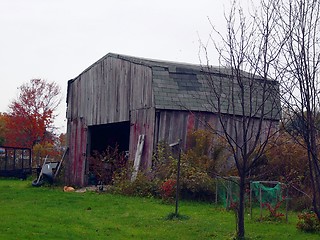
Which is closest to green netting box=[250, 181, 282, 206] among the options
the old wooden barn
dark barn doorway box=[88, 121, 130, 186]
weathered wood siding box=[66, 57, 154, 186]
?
the old wooden barn

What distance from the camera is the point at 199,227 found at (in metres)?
11.9

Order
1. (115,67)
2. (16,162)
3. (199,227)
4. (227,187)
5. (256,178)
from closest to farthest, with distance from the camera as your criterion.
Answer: (199,227), (227,187), (256,178), (115,67), (16,162)

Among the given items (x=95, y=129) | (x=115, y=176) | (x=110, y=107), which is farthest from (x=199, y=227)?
(x=95, y=129)

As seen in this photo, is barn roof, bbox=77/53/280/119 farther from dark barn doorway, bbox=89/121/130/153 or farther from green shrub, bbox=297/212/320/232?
green shrub, bbox=297/212/320/232

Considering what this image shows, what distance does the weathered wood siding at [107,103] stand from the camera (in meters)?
21.5

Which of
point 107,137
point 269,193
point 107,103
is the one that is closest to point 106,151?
point 107,103

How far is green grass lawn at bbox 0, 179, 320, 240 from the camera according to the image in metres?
10.8

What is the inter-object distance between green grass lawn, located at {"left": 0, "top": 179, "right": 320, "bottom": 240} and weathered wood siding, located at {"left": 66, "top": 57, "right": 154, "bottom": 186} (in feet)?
16.9

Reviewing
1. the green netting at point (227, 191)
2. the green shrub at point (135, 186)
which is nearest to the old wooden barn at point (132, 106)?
the green shrub at point (135, 186)

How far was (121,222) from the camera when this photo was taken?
12750 mm

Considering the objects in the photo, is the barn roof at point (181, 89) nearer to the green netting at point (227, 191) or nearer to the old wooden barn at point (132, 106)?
the old wooden barn at point (132, 106)

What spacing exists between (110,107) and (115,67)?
1785 millimetres

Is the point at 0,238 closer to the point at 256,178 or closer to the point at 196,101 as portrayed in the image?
the point at 256,178

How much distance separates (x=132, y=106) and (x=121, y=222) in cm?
1023
